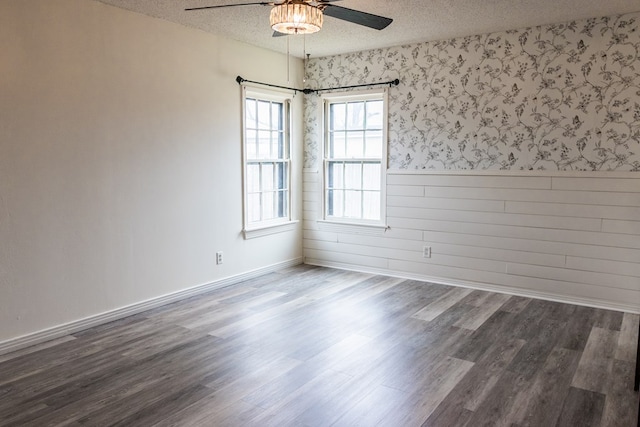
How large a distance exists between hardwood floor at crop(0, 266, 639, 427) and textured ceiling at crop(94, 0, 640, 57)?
100 inches

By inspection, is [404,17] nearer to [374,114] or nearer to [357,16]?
[357,16]

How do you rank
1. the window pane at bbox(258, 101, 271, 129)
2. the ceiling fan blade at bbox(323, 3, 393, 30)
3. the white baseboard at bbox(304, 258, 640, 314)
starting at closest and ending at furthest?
1. the ceiling fan blade at bbox(323, 3, 393, 30)
2. the white baseboard at bbox(304, 258, 640, 314)
3. the window pane at bbox(258, 101, 271, 129)

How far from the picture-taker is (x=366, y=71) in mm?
5555

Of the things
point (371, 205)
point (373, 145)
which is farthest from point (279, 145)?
point (371, 205)

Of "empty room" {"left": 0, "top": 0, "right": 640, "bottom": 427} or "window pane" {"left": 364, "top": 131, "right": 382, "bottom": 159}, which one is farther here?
"window pane" {"left": 364, "top": 131, "right": 382, "bottom": 159}

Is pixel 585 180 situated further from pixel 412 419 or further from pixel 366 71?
pixel 412 419

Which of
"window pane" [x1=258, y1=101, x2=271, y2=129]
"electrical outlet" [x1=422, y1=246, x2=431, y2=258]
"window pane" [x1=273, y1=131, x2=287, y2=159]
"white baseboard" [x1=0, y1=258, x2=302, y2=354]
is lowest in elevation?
"white baseboard" [x1=0, y1=258, x2=302, y2=354]

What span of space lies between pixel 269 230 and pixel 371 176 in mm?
1351

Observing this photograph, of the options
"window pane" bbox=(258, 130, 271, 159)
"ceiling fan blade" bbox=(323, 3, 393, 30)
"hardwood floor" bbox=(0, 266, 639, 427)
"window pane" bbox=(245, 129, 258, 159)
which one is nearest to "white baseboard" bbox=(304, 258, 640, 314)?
"hardwood floor" bbox=(0, 266, 639, 427)

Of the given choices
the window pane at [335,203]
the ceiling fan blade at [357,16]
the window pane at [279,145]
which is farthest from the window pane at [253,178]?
the ceiling fan blade at [357,16]

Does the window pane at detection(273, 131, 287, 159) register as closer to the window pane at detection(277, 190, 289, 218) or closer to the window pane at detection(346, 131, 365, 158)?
the window pane at detection(277, 190, 289, 218)

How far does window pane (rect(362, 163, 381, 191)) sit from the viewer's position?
5.64 metres

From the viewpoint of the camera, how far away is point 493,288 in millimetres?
4922

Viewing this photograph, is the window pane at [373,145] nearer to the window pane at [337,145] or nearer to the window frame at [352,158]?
the window frame at [352,158]
